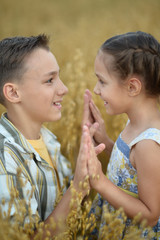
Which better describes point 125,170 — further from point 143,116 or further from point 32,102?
point 32,102

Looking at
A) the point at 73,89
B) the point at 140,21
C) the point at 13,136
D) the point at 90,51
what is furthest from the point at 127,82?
the point at 140,21

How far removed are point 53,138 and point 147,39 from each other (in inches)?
37.3

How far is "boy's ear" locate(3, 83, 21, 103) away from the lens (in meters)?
1.72

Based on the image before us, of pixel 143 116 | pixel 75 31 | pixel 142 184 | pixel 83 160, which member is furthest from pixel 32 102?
pixel 75 31

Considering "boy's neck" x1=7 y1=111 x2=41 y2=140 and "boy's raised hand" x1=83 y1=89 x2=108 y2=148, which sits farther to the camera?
"boy's raised hand" x1=83 y1=89 x2=108 y2=148

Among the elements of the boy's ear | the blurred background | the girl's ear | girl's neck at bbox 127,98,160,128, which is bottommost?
girl's neck at bbox 127,98,160,128

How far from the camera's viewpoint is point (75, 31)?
13.4 ft

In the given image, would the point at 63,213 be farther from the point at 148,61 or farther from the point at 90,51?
the point at 90,51

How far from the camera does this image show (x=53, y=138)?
2064mm

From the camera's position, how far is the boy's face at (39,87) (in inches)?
68.3

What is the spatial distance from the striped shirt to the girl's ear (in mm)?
648

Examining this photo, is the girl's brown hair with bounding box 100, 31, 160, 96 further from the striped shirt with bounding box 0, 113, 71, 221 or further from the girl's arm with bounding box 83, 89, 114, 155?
the striped shirt with bounding box 0, 113, 71, 221

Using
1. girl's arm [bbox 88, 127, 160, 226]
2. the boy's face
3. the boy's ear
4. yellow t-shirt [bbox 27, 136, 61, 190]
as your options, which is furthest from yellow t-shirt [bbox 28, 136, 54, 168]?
girl's arm [bbox 88, 127, 160, 226]

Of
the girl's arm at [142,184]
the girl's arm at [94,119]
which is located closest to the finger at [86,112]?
the girl's arm at [94,119]
